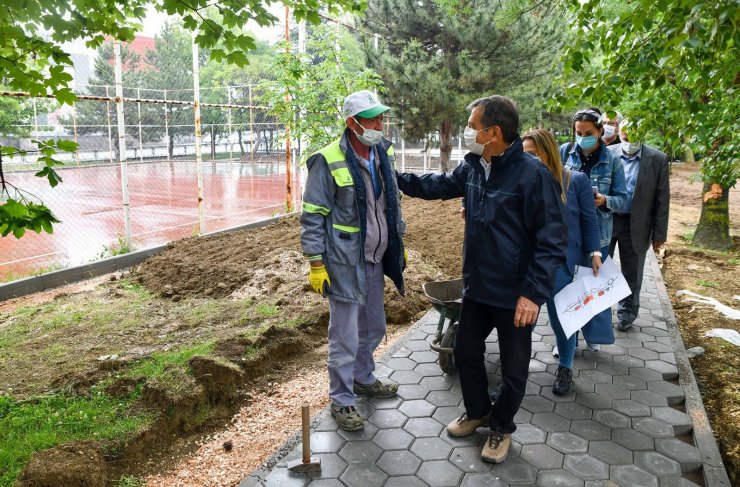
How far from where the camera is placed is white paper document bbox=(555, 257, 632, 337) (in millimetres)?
3846

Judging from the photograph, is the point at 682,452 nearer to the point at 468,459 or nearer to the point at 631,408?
the point at 631,408

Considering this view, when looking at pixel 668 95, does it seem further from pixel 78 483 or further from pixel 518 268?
pixel 78 483

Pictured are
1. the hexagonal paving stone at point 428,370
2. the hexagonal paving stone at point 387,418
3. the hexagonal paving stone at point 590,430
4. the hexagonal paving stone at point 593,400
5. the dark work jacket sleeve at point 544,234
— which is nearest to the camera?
the dark work jacket sleeve at point 544,234

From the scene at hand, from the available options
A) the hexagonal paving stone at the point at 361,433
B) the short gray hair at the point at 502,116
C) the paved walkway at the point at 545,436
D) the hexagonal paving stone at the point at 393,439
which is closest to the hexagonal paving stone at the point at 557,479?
the paved walkway at the point at 545,436

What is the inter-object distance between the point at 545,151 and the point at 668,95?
1.75 m

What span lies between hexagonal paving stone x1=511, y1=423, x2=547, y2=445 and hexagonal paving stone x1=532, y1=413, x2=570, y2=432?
0.06 metres

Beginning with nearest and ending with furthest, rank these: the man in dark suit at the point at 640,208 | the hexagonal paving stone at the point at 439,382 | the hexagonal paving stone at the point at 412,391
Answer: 1. the hexagonal paving stone at the point at 412,391
2. the hexagonal paving stone at the point at 439,382
3. the man in dark suit at the point at 640,208

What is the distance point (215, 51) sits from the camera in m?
4.31

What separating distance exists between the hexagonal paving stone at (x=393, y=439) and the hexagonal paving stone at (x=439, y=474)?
230mm

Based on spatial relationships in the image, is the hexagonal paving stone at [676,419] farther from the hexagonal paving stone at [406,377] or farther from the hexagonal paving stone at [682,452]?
the hexagonal paving stone at [406,377]

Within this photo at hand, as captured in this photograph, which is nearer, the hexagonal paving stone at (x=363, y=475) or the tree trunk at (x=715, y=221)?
the hexagonal paving stone at (x=363, y=475)

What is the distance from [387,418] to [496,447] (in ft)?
2.55

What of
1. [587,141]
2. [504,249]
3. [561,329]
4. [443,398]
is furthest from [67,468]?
[587,141]

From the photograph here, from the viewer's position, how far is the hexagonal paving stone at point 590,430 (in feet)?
11.7
